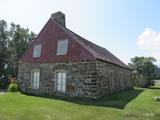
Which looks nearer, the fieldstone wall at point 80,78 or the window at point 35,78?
the fieldstone wall at point 80,78

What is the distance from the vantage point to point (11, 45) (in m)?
38.3

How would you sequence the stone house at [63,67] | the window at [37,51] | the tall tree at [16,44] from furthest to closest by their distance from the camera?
the tall tree at [16,44] → the window at [37,51] → the stone house at [63,67]

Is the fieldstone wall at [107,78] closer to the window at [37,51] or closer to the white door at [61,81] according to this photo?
the white door at [61,81]

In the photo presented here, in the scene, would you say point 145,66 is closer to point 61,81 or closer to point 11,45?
point 11,45

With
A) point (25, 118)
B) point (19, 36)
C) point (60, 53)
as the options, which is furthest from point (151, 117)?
point (19, 36)

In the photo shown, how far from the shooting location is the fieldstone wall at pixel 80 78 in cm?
1512

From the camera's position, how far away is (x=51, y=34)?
62.5ft

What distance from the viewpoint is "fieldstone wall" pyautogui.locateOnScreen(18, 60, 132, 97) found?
15.1 meters

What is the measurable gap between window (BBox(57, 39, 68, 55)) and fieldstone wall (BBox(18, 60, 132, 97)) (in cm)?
102

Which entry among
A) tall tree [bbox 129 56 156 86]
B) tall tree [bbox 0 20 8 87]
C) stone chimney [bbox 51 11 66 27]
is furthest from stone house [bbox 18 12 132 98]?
tall tree [bbox 129 56 156 86]

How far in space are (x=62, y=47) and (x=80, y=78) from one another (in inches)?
146

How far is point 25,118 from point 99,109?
4.25 metres

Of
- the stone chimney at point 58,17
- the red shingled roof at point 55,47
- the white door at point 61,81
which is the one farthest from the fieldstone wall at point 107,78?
the stone chimney at point 58,17

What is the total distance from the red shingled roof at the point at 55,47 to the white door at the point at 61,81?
1.34 meters
